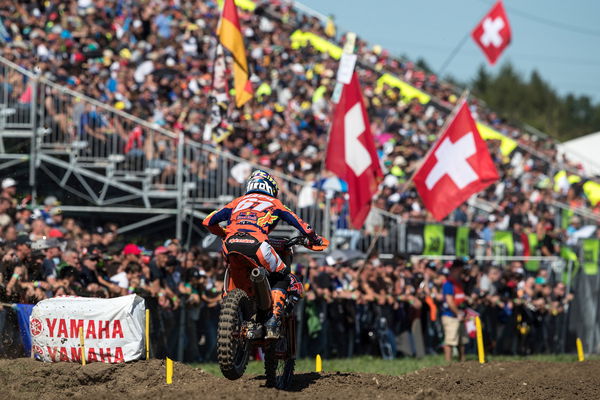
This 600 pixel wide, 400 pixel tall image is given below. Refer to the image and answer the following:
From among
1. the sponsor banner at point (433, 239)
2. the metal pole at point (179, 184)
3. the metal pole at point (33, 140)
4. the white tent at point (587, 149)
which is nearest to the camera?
the metal pole at point (33, 140)

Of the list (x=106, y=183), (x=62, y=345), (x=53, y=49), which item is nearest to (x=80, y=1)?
(x=53, y=49)

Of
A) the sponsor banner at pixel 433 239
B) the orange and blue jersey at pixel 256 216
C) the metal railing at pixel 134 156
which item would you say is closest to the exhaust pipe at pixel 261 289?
the orange and blue jersey at pixel 256 216

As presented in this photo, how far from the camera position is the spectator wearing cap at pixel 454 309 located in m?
18.0

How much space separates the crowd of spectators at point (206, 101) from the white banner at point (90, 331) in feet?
17.7

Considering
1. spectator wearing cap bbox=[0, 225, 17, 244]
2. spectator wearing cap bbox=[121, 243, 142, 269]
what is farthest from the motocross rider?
spectator wearing cap bbox=[121, 243, 142, 269]

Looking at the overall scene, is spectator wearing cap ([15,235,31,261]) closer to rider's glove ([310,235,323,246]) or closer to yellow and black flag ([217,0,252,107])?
yellow and black flag ([217,0,252,107])

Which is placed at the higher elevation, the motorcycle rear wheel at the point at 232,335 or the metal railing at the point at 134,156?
the metal railing at the point at 134,156

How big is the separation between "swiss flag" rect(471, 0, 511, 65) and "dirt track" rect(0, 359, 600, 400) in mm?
17725

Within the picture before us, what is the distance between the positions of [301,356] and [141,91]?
9.21 m

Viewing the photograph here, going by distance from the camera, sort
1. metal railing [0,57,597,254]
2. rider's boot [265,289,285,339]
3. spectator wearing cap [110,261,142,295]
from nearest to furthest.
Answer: rider's boot [265,289,285,339] → spectator wearing cap [110,261,142,295] → metal railing [0,57,597,254]

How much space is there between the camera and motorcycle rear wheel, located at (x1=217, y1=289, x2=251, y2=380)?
31.7 ft

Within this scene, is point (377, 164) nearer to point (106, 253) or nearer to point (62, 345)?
point (106, 253)

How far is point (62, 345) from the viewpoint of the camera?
12227mm

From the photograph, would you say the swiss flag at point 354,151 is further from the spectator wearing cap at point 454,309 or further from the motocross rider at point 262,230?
the motocross rider at point 262,230
